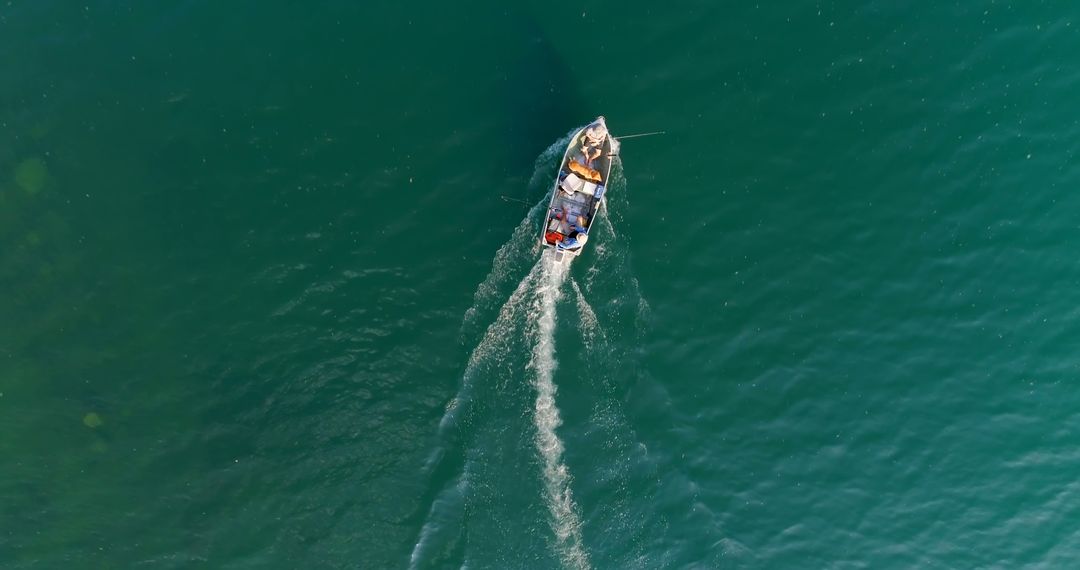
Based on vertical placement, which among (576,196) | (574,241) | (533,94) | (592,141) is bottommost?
(574,241)

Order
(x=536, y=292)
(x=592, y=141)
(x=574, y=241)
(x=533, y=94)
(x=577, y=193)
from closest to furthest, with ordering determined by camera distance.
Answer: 1. (x=592, y=141)
2. (x=574, y=241)
3. (x=533, y=94)
4. (x=536, y=292)
5. (x=577, y=193)

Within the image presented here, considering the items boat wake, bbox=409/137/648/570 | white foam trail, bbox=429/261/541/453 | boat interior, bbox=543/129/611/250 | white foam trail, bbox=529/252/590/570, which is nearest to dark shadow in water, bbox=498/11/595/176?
boat wake, bbox=409/137/648/570

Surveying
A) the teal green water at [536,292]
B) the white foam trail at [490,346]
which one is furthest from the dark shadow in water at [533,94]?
the white foam trail at [490,346]

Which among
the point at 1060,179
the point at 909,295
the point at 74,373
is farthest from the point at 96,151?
the point at 1060,179

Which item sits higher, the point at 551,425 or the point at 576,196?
the point at 576,196

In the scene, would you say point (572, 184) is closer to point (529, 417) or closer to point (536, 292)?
point (536, 292)

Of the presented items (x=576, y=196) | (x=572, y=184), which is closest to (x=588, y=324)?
(x=576, y=196)

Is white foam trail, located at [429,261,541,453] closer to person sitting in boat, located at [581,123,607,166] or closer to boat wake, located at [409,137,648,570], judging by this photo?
boat wake, located at [409,137,648,570]
